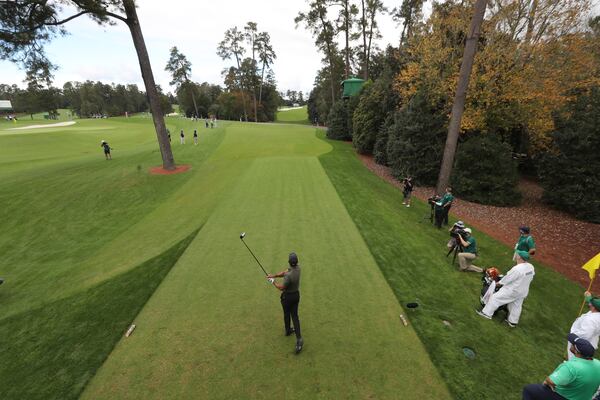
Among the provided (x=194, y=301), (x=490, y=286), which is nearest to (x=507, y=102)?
(x=490, y=286)

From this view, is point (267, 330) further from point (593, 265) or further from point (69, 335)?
point (593, 265)

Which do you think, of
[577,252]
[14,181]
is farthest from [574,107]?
[14,181]

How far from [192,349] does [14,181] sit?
2175 centimetres

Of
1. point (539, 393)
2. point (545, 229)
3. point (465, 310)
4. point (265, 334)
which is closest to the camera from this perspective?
point (539, 393)

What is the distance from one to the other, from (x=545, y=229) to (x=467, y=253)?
8.54m

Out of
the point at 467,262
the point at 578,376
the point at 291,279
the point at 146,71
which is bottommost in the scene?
the point at 467,262

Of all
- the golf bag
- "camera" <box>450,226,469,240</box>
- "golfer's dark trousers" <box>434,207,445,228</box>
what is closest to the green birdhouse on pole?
"golfer's dark trousers" <box>434,207,445,228</box>

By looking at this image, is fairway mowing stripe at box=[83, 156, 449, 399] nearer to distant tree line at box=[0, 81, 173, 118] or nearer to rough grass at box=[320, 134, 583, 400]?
rough grass at box=[320, 134, 583, 400]

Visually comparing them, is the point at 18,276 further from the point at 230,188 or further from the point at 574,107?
the point at 574,107

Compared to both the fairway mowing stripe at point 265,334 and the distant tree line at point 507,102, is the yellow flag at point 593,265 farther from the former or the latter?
the distant tree line at point 507,102

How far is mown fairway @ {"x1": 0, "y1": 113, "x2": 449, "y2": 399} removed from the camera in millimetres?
5367

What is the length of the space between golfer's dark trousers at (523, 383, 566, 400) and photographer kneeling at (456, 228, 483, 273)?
526 centimetres

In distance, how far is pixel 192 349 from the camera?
5.96 m

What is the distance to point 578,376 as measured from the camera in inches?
156
